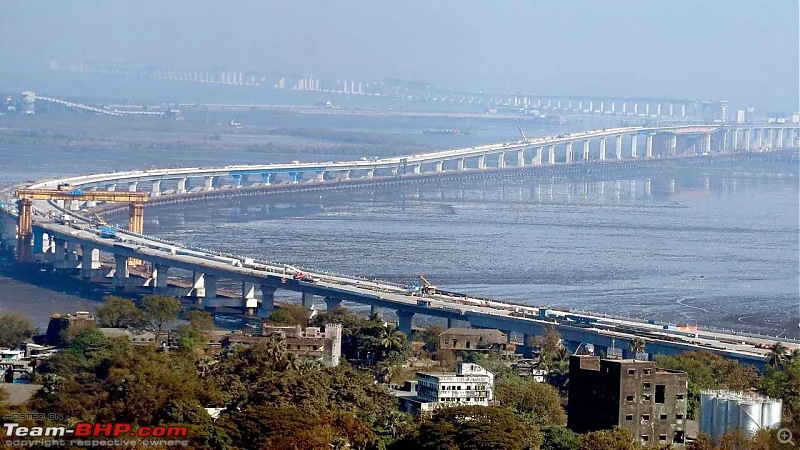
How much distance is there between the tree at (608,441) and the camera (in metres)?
12.2

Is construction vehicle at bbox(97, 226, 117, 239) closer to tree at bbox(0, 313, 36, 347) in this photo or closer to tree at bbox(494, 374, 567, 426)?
tree at bbox(0, 313, 36, 347)

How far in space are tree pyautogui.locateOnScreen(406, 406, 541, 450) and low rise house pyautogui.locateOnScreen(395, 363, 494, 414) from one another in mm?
2099

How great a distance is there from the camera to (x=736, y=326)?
23.4 meters

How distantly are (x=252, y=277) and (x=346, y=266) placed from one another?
3691mm

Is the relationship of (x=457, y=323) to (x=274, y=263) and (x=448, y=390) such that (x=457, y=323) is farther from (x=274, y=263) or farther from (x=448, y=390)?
(x=448, y=390)

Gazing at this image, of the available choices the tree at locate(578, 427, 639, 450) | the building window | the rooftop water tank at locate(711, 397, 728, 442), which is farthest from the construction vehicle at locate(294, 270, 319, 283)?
the tree at locate(578, 427, 639, 450)

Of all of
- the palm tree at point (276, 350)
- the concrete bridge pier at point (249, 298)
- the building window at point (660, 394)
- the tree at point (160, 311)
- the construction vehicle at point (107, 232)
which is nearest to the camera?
the building window at point (660, 394)

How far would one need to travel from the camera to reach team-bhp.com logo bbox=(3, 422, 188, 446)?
11234 mm

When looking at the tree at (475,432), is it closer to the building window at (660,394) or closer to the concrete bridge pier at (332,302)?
the building window at (660,394)

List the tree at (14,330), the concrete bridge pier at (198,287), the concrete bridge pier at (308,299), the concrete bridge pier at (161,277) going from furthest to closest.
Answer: the concrete bridge pier at (161,277) < the concrete bridge pier at (198,287) < the concrete bridge pier at (308,299) < the tree at (14,330)

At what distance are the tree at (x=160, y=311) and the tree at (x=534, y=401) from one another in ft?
16.9

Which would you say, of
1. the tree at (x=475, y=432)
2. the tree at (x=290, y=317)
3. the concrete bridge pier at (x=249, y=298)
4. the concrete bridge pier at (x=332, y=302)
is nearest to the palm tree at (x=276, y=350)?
the tree at (x=475, y=432)

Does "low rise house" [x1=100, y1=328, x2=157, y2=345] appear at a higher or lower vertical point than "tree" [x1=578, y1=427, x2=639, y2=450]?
higher

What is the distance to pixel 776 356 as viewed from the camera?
18344 millimetres
